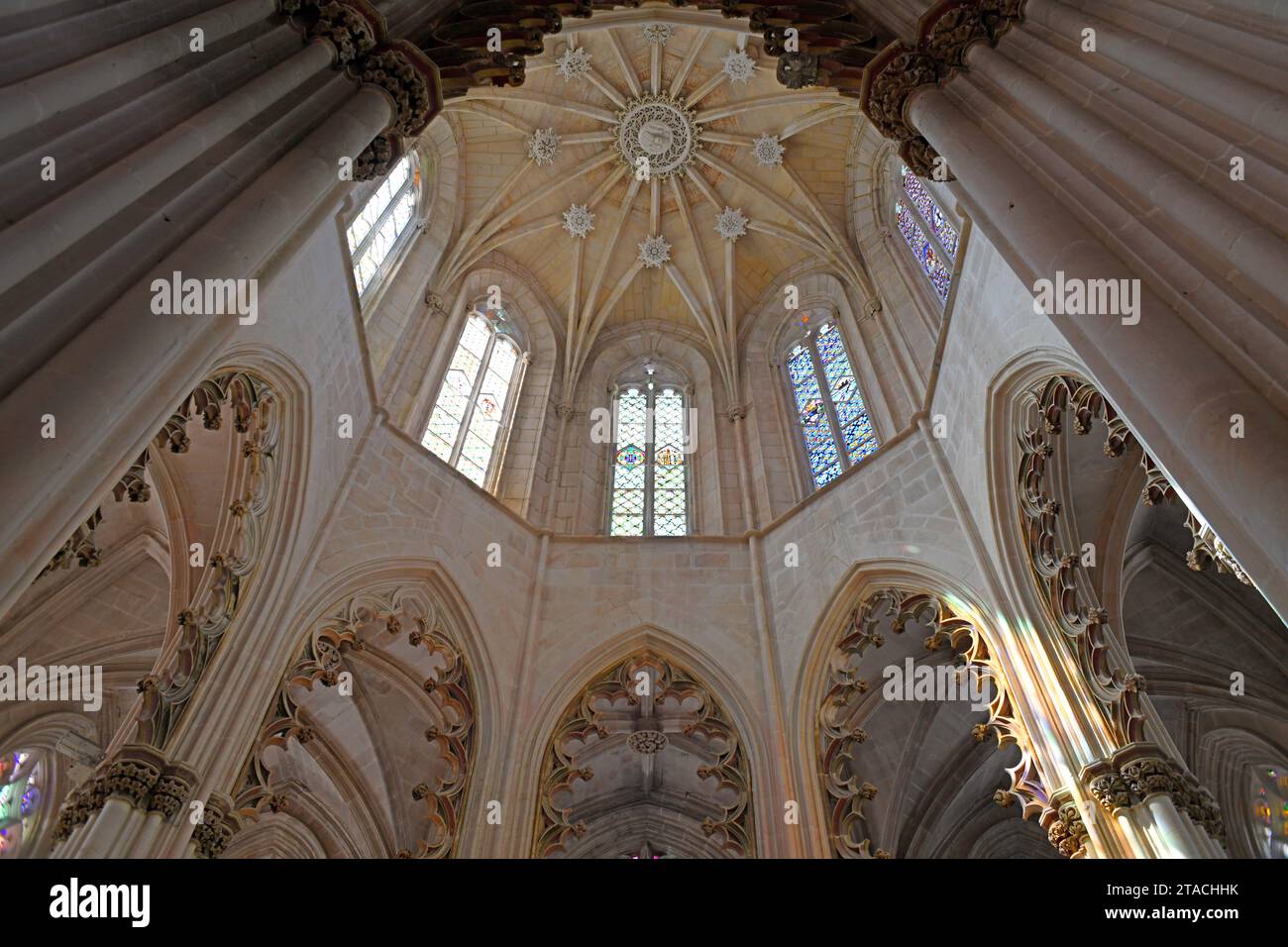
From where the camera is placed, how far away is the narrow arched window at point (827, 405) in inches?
488

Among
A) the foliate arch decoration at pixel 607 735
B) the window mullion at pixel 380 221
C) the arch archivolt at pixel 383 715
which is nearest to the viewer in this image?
the foliate arch decoration at pixel 607 735

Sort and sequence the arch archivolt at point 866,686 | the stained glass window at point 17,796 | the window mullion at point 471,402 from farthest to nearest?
1. the window mullion at point 471,402
2. the stained glass window at point 17,796
3. the arch archivolt at point 866,686

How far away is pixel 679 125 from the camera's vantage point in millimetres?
15914

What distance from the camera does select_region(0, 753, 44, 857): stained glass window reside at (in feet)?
32.6

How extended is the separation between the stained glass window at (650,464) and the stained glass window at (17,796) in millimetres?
7056

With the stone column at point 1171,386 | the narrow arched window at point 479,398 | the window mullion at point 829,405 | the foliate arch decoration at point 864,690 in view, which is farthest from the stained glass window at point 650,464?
the stone column at point 1171,386

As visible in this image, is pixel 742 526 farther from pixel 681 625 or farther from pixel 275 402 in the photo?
pixel 275 402

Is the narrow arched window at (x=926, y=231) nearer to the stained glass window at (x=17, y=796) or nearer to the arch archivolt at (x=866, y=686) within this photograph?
the arch archivolt at (x=866, y=686)

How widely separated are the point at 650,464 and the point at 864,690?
558 centimetres

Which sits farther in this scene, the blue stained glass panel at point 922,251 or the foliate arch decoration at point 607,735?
the blue stained glass panel at point 922,251

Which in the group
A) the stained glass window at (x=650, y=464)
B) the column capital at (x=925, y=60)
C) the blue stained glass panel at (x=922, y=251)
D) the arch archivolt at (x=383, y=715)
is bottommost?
the arch archivolt at (x=383, y=715)

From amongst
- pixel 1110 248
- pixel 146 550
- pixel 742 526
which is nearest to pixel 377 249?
pixel 146 550

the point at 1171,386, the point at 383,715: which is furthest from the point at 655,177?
the point at 1171,386

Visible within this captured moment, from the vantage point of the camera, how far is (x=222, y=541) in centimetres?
753
